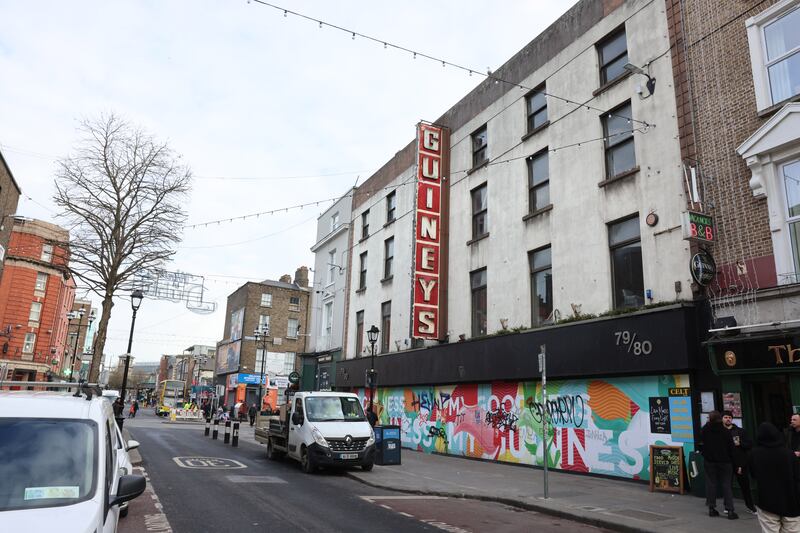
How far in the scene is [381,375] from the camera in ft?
83.1

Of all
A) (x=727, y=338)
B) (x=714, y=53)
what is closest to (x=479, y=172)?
(x=714, y=53)

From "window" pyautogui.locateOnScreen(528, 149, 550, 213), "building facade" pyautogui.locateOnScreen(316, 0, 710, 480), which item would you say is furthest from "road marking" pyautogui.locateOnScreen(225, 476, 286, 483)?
"window" pyautogui.locateOnScreen(528, 149, 550, 213)

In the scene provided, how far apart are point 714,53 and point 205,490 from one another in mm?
14326

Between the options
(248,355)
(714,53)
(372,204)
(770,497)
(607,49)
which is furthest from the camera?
(248,355)

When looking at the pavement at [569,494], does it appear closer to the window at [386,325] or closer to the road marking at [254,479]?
the road marking at [254,479]

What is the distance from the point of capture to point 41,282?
51750 mm

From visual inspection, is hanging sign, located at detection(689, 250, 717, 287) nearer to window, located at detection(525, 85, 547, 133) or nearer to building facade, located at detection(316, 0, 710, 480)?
building facade, located at detection(316, 0, 710, 480)

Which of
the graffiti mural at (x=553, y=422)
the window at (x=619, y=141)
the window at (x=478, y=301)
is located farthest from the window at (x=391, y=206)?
the window at (x=619, y=141)

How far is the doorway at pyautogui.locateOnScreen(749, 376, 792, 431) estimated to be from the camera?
10.4 metres

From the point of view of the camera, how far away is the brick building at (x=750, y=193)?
1041 cm

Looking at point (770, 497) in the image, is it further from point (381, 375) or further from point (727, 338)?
point (381, 375)

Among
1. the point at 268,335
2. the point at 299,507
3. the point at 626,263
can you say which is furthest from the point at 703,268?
the point at 268,335

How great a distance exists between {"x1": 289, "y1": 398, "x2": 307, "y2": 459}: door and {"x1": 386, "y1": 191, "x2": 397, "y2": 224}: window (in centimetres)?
1312

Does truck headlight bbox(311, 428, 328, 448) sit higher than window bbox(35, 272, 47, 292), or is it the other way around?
window bbox(35, 272, 47, 292)
